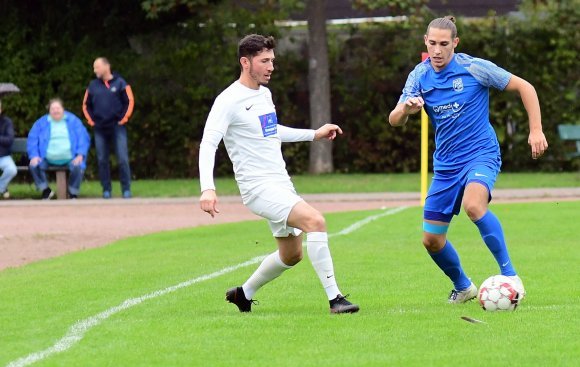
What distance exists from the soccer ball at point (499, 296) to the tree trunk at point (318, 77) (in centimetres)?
1989

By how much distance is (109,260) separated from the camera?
1341 cm

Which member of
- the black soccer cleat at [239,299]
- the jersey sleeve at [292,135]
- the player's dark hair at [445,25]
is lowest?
the black soccer cleat at [239,299]

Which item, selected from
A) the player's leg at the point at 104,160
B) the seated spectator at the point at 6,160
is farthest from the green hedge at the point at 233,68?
the player's leg at the point at 104,160

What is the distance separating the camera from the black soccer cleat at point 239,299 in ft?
30.1

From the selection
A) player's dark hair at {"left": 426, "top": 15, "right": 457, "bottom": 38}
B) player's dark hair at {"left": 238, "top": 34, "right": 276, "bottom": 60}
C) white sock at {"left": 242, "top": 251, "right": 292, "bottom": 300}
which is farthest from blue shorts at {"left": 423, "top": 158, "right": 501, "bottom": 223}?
player's dark hair at {"left": 238, "top": 34, "right": 276, "bottom": 60}

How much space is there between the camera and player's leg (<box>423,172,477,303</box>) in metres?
9.39

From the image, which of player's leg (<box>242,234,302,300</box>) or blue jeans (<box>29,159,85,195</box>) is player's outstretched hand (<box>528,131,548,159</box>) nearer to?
player's leg (<box>242,234,302,300</box>)

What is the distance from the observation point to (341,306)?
8703 millimetres

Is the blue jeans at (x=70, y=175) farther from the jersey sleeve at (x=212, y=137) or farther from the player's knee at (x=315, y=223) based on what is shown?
the player's knee at (x=315, y=223)

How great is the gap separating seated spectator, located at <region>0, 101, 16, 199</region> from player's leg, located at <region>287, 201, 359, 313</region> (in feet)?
50.4

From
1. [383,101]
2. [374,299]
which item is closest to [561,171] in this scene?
[383,101]

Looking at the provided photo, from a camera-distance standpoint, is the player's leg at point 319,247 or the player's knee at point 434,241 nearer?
the player's leg at point 319,247

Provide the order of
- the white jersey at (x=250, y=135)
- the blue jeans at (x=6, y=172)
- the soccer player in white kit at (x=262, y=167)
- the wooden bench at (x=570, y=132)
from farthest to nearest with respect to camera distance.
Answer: the wooden bench at (x=570, y=132)
the blue jeans at (x=6, y=172)
the white jersey at (x=250, y=135)
the soccer player in white kit at (x=262, y=167)

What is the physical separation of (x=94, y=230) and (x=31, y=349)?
32.6 feet
